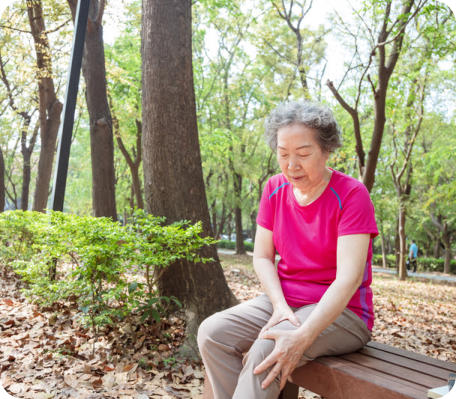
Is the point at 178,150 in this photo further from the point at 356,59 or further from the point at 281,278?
the point at 356,59

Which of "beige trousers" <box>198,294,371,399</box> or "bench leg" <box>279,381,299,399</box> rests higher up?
"beige trousers" <box>198,294,371,399</box>

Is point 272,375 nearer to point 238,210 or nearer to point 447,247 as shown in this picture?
point 238,210

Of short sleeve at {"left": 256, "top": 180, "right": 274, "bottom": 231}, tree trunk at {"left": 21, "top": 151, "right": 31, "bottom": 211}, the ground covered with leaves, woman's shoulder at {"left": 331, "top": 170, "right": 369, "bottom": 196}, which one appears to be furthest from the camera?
tree trunk at {"left": 21, "top": 151, "right": 31, "bottom": 211}

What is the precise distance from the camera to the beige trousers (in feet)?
6.44

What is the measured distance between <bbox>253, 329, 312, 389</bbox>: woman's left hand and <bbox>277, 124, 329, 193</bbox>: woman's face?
0.84 metres

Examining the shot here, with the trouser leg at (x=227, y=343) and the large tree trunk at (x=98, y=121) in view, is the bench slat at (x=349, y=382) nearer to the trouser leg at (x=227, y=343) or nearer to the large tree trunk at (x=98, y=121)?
the trouser leg at (x=227, y=343)

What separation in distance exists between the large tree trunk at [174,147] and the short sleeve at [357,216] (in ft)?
7.19

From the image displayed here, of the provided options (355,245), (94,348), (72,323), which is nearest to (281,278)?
(355,245)

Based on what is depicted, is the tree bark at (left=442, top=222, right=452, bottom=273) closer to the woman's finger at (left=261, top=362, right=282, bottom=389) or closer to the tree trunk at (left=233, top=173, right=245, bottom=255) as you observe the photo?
the tree trunk at (left=233, top=173, right=245, bottom=255)

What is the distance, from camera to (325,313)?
191cm

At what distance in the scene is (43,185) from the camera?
1016 cm

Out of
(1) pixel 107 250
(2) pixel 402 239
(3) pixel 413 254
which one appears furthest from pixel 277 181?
(3) pixel 413 254

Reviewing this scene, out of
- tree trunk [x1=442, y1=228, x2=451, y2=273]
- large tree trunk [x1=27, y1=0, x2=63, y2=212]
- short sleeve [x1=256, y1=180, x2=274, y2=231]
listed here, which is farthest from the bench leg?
tree trunk [x1=442, y1=228, x2=451, y2=273]

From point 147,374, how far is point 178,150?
7.09 feet
